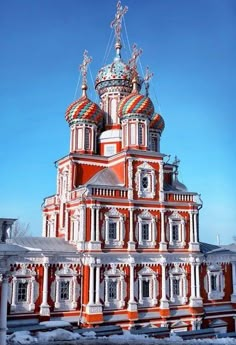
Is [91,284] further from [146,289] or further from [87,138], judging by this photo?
[87,138]

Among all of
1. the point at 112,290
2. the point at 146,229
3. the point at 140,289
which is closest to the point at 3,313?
the point at 112,290

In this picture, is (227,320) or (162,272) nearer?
(162,272)

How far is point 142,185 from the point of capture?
57.6ft

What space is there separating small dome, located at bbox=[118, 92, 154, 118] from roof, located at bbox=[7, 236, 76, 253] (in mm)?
6590

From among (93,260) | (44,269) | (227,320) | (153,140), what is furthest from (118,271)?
(153,140)

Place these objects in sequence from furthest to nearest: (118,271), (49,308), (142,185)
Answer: (142,185) < (118,271) < (49,308)

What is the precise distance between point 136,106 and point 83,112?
260cm

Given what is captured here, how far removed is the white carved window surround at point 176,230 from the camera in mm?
17741

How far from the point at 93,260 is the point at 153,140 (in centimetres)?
853

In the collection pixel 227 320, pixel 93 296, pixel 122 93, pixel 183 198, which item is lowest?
pixel 227 320

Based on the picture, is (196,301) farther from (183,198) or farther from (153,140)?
(153,140)

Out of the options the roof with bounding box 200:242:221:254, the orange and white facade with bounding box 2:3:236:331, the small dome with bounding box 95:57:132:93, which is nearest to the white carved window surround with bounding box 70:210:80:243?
the orange and white facade with bounding box 2:3:236:331

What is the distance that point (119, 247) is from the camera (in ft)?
54.3

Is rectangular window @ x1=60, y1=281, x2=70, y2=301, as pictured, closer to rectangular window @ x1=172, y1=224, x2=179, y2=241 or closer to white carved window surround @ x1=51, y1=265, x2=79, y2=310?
white carved window surround @ x1=51, y1=265, x2=79, y2=310
